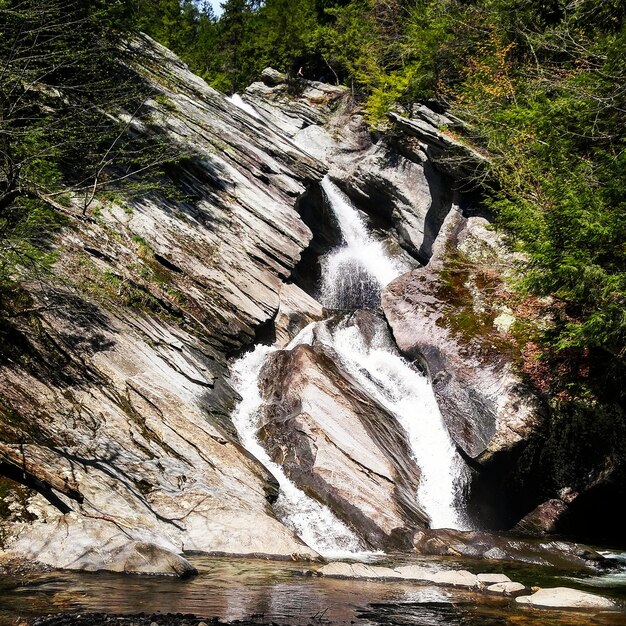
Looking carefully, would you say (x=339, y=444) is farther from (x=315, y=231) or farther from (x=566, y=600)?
(x=315, y=231)

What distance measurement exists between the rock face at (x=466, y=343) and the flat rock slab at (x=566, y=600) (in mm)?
7505

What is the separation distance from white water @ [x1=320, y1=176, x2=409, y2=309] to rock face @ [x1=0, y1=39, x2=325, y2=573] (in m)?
4.15

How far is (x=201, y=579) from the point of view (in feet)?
29.9

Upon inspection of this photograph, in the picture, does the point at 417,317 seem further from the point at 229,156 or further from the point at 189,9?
the point at 189,9

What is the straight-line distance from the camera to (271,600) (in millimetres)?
8078

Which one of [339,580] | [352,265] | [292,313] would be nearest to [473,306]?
[292,313]

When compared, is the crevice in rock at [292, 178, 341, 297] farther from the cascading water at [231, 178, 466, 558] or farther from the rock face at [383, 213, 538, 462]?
the cascading water at [231, 178, 466, 558]

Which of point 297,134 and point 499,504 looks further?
point 297,134

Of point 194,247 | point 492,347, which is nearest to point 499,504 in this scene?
point 492,347

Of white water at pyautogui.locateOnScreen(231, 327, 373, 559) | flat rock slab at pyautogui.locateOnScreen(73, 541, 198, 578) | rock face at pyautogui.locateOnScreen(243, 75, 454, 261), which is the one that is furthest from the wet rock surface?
rock face at pyautogui.locateOnScreen(243, 75, 454, 261)

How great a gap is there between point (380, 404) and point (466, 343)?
3.69 metres

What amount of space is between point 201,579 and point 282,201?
761 inches

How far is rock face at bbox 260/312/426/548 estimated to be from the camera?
1448 cm

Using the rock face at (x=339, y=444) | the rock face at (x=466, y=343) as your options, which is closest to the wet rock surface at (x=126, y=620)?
the rock face at (x=339, y=444)
